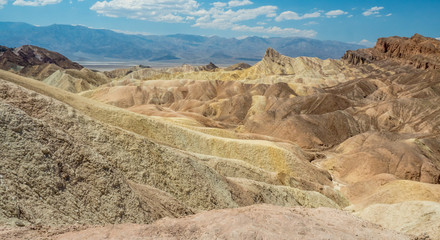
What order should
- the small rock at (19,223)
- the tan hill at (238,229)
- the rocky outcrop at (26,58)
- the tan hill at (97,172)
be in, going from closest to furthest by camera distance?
the small rock at (19,223)
the tan hill at (238,229)
the tan hill at (97,172)
the rocky outcrop at (26,58)

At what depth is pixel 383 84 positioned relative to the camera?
313ft

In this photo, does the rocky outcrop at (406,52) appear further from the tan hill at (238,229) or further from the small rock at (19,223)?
the small rock at (19,223)

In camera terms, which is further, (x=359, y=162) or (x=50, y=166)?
(x=359, y=162)

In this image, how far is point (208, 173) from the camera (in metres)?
20.4

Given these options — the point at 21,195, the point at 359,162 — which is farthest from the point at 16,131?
the point at 359,162

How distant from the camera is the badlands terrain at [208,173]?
404 inches

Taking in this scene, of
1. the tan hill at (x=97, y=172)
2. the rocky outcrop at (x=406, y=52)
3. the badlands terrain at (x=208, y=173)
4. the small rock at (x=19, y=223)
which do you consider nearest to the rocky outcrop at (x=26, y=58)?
the badlands terrain at (x=208, y=173)

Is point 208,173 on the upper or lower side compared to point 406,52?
lower

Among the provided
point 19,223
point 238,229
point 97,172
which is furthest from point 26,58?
point 238,229

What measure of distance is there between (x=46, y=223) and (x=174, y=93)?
278 feet

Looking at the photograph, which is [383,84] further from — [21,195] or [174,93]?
[21,195]

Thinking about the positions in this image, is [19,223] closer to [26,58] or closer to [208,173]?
[208,173]

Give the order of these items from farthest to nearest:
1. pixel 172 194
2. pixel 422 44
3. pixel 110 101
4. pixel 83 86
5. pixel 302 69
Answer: pixel 302 69, pixel 422 44, pixel 83 86, pixel 110 101, pixel 172 194

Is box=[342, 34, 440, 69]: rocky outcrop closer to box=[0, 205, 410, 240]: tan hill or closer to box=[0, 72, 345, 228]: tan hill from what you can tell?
box=[0, 72, 345, 228]: tan hill
